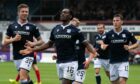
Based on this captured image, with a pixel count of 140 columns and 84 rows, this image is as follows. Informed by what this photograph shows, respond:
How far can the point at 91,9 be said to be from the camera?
50938 millimetres

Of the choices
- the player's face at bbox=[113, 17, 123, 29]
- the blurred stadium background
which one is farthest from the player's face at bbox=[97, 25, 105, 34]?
the blurred stadium background

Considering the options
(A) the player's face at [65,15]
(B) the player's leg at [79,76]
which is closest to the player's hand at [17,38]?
(B) the player's leg at [79,76]

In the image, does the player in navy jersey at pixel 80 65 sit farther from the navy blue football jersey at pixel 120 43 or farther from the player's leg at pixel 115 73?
the player's leg at pixel 115 73

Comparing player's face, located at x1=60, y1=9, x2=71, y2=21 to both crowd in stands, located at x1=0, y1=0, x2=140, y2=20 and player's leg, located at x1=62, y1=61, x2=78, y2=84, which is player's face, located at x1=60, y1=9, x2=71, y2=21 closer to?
player's leg, located at x1=62, y1=61, x2=78, y2=84

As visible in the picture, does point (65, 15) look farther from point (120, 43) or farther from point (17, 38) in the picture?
point (120, 43)

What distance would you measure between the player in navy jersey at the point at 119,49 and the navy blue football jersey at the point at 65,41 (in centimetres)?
237

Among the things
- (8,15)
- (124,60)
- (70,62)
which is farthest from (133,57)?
(70,62)

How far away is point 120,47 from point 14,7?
4016 centimetres

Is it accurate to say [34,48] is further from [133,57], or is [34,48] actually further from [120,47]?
[133,57]

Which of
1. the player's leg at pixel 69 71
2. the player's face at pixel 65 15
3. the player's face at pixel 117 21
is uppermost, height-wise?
the player's face at pixel 65 15

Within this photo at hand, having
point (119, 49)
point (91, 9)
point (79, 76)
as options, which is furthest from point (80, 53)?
point (91, 9)

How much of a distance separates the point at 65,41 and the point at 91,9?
3826 centimetres

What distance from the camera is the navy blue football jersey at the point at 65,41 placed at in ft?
42.2

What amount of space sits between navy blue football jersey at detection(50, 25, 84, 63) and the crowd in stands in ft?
118
